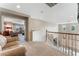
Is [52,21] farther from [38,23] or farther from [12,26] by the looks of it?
[12,26]

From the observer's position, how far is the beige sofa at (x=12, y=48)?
1.91 meters

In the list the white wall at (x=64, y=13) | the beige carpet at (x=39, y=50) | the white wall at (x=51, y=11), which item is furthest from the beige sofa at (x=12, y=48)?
the white wall at (x=64, y=13)

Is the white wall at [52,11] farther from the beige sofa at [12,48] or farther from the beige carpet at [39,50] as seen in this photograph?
the beige sofa at [12,48]

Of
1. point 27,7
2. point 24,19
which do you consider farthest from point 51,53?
point 27,7

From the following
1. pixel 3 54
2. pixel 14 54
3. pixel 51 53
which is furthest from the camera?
pixel 51 53

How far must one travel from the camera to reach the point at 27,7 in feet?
7.50

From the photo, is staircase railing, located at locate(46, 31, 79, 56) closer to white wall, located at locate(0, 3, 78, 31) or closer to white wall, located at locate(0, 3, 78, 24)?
white wall, located at locate(0, 3, 78, 31)

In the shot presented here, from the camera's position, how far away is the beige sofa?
191 centimetres

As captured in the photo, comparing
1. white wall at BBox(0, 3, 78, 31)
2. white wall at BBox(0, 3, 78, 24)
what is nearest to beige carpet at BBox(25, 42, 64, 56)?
white wall at BBox(0, 3, 78, 31)

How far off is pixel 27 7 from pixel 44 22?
43cm

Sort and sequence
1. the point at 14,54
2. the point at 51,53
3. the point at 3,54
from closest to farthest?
the point at 3,54 < the point at 14,54 < the point at 51,53

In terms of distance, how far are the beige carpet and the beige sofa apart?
16 centimetres

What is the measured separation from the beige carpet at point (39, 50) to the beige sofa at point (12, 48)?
0.53 feet

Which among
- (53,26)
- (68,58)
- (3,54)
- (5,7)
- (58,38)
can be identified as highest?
(5,7)
